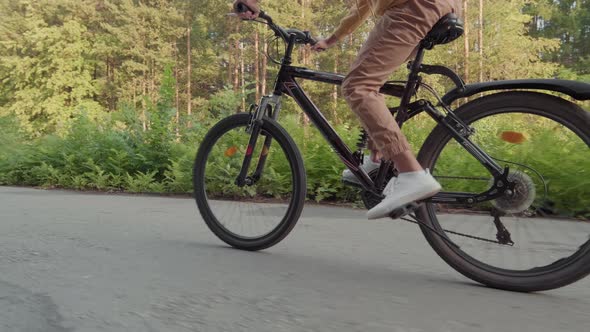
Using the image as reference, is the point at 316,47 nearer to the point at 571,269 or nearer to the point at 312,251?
the point at 312,251

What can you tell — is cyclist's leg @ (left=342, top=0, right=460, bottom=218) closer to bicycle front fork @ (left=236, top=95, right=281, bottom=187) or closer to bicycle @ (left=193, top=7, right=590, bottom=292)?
bicycle @ (left=193, top=7, right=590, bottom=292)

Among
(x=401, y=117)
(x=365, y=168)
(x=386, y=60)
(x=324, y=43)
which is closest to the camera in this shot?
(x=386, y=60)

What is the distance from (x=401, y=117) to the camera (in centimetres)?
287

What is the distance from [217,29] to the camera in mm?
45656

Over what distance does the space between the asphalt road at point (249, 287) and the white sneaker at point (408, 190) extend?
16.5 inches

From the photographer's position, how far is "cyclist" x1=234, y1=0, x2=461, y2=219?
2635 mm

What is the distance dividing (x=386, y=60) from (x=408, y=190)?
28.9 inches

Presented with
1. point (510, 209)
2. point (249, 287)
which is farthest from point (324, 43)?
point (249, 287)

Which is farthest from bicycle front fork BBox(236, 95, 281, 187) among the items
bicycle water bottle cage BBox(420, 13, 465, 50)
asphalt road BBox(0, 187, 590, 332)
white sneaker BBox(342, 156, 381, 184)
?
bicycle water bottle cage BBox(420, 13, 465, 50)

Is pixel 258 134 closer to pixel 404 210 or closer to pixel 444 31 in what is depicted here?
pixel 404 210

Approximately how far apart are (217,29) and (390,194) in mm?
45483

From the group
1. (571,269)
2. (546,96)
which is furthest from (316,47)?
(571,269)

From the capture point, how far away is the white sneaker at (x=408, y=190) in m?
2.60

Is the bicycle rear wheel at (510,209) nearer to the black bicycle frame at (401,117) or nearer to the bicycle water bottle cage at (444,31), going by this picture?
the black bicycle frame at (401,117)
